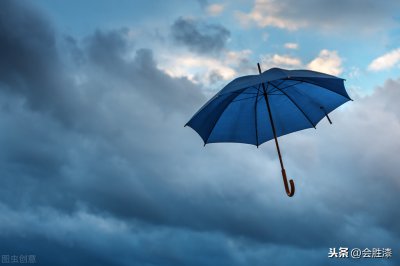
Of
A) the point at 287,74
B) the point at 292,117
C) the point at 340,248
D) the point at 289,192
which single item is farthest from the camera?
the point at 340,248

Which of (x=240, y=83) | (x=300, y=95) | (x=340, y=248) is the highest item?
(x=300, y=95)

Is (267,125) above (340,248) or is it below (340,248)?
above

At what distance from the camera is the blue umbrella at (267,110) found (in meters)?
12.9

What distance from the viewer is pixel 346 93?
12836 millimetres

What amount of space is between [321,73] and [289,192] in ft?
11.0

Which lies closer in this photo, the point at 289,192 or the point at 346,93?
the point at 289,192

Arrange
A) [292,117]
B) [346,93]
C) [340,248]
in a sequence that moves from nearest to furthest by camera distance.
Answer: [346,93]
[292,117]
[340,248]

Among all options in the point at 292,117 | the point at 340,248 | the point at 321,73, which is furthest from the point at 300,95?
the point at 340,248

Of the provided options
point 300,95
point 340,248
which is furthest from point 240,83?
point 340,248

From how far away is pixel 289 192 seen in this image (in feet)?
38.5

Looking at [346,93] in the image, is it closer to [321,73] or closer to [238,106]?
[321,73]

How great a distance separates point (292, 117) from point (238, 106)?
185 centimetres

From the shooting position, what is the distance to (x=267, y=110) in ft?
44.9

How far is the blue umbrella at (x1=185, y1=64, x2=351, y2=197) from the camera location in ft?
42.2
